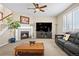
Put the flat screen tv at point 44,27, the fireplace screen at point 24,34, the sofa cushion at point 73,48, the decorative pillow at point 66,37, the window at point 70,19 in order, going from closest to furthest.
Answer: the sofa cushion at point 73,48, the flat screen tv at point 44,27, the fireplace screen at point 24,34, the window at point 70,19, the decorative pillow at point 66,37

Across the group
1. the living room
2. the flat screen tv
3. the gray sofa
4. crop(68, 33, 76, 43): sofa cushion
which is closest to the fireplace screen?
the living room

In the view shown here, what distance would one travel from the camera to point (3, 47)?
145 inches

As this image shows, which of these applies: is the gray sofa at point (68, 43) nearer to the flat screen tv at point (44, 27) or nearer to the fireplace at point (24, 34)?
the flat screen tv at point (44, 27)

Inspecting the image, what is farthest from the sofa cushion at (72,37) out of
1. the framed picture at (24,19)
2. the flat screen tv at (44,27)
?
the framed picture at (24,19)

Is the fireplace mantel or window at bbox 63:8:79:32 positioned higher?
window at bbox 63:8:79:32

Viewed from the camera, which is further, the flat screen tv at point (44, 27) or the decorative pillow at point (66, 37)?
the decorative pillow at point (66, 37)

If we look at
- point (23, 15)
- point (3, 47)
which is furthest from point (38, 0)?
point (3, 47)

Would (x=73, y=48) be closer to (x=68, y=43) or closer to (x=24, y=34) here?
(x=68, y=43)

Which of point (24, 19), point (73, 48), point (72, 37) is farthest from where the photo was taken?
point (72, 37)

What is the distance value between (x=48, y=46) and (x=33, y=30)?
682mm

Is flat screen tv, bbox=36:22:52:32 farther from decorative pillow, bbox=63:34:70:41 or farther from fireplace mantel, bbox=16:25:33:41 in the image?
decorative pillow, bbox=63:34:70:41

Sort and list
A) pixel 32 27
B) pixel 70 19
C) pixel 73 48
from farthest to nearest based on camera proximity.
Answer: pixel 70 19
pixel 32 27
pixel 73 48

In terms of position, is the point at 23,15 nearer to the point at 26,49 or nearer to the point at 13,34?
the point at 13,34

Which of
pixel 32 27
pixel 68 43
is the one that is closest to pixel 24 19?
pixel 32 27
